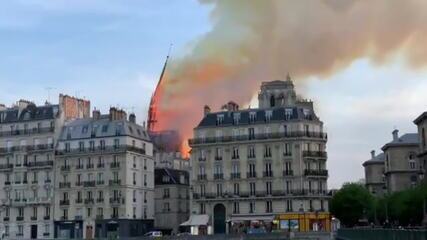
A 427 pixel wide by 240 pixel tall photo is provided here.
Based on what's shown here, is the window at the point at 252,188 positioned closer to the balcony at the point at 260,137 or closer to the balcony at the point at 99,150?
the balcony at the point at 260,137

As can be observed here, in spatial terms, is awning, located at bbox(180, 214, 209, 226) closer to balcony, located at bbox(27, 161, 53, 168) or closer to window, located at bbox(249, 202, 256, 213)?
window, located at bbox(249, 202, 256, 213)

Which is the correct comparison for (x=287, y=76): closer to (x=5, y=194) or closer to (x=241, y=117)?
(x=241, y=117)

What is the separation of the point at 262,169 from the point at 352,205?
27785 mm

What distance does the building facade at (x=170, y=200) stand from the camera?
11506 cm

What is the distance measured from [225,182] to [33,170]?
29.7m

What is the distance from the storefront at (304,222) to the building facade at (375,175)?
220 ft

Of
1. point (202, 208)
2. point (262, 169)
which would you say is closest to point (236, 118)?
point (262, 169)

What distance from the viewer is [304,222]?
101 meters

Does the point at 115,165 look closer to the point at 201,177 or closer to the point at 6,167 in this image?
the point at 201,177

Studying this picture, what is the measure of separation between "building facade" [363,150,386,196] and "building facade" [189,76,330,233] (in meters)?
→ 62.4

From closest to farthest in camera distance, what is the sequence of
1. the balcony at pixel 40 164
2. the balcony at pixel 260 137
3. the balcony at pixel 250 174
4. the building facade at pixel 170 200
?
the balcony at pixel 260 137 → the balcony at pixel 250 174 → the balcony at pixel 40 164 → the building facade at pixel 170 200

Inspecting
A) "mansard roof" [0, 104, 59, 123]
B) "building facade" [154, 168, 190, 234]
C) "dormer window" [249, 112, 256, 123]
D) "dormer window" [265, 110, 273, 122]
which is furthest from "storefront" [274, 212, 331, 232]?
"mansard roof" [0, 104, 59, 123]

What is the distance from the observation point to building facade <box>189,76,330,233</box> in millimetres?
102562

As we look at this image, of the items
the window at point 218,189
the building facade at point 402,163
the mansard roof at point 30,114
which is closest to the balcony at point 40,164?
the mansard roof at point 30,114
